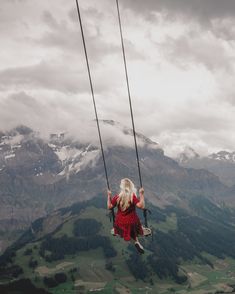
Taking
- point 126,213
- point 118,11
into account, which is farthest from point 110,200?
point 118,11

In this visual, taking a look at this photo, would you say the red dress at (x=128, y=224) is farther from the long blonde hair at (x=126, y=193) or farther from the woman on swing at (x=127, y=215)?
the long blonde hair at (x=126, y=193)

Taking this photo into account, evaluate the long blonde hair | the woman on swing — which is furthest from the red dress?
the long blonde hair

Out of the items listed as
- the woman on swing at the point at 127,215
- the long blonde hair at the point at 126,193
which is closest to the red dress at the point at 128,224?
the woman on swing at the point at 127,215

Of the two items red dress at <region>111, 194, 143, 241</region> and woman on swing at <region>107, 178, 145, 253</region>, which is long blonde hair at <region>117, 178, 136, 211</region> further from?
red dress at <region>111, 194, 143, 241</region>

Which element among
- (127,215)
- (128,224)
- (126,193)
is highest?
(126,193)

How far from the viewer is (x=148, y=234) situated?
24.8 meters

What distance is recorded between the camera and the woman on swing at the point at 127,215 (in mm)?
23906

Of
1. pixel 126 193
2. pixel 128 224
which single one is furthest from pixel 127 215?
pixel 126 193

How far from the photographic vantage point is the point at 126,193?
78.3ft

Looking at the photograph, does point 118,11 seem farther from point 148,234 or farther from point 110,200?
point 148,234

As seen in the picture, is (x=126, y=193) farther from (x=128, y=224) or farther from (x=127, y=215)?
(x=128, y=224)

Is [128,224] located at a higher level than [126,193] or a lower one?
lower

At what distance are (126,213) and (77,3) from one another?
489 inches

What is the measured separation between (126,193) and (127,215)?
170 cm
